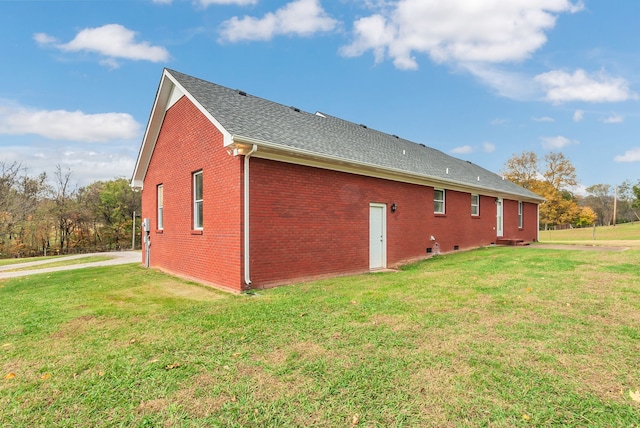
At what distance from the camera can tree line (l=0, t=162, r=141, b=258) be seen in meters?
31.3

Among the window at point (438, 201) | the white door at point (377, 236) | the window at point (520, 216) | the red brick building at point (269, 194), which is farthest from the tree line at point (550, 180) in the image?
the white door at point (377, 236)

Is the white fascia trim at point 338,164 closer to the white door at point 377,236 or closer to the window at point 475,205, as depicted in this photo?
the white door at point 377,236

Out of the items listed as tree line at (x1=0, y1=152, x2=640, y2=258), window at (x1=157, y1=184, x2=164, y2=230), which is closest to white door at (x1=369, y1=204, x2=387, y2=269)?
window at (x1=157, y1=184, x2=164, y2=230)

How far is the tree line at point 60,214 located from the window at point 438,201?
1239 inches

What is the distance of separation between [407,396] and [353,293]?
4055 millimetres

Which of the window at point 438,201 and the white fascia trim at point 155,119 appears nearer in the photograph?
the white fascia trim at point 155,119

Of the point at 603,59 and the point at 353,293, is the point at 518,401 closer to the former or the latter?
the point at 353,293

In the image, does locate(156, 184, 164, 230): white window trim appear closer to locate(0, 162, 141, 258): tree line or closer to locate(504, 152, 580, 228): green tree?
locate(0, 162, 141, 258): tree line

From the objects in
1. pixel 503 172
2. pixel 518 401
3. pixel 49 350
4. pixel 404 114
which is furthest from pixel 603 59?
pixel 503 172

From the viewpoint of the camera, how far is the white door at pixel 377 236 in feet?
34.8

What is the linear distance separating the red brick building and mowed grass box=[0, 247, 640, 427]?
177 centimetres

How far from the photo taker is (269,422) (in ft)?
8.09

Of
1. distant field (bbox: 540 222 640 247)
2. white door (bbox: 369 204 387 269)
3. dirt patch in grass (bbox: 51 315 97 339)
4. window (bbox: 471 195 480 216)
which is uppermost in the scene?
window (bbox: 471 195 480 216)

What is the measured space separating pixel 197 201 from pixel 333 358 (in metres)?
7.27
